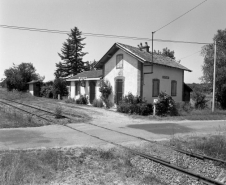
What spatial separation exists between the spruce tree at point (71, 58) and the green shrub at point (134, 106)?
38.9 metres

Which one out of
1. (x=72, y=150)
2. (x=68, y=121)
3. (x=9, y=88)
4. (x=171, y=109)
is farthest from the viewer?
(x=9, y=88)

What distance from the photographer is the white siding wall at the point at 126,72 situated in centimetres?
1753

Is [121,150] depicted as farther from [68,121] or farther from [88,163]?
[68,121]

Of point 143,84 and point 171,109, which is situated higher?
point 143,84

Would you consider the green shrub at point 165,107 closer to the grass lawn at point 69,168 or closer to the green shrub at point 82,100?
the green shrub at point 82,100

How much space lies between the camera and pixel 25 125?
10109 mm

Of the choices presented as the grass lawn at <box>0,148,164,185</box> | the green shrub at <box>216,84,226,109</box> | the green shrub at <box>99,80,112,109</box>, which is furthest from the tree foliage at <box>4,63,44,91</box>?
the grass lawn at <box>0,148,164,185</box>

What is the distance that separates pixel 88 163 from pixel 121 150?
137cm

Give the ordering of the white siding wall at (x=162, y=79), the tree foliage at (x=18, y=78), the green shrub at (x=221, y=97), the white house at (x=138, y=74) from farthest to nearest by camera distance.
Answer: the tree foliage at (x=18, y=78) < the green shrub at (x=221, y=97) < the white siding wall at (x=162, y=79) < the white house at (x=138, y=74)

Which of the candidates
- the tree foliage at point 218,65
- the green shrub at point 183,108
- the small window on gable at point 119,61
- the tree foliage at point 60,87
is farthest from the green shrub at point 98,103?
the tree foliage at point 60,87

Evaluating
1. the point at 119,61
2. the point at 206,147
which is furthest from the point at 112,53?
the point at 206,147

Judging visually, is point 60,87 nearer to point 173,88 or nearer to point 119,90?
point 119,90

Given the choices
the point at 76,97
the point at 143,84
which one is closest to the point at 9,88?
the point at 76,97

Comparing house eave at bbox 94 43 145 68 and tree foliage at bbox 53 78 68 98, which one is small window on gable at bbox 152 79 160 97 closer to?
house eave at bbox 94 43 145 68
